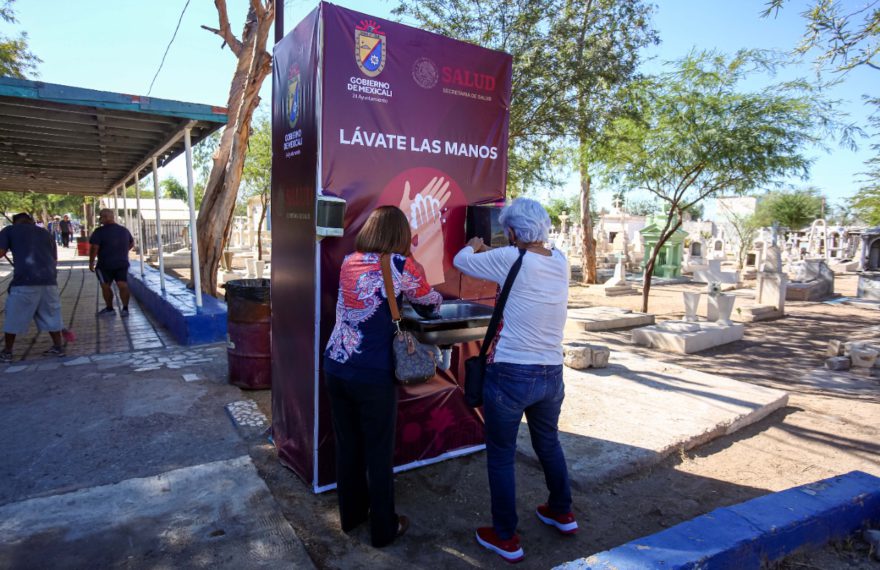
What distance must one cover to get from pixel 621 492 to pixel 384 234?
2532 millimetres

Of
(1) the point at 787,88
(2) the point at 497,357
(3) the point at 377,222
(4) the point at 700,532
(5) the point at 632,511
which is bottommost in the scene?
(5) the point at 632,511

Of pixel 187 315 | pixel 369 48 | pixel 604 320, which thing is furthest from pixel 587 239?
pixel 369 48

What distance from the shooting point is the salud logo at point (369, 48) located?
10.6 feet

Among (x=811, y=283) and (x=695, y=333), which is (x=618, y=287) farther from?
(x=695, y=333)

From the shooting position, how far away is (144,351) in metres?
6.75

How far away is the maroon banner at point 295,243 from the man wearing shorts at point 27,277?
13.5 ft

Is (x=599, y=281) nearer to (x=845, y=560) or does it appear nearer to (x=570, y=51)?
(x=570, y=51)

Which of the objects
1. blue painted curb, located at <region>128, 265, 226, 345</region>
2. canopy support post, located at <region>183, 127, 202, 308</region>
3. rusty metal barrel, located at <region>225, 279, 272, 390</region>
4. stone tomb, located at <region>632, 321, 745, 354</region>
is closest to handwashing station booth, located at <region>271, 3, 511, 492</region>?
rusty metal barrel, located at <region>225, 279, 272, 390</region>

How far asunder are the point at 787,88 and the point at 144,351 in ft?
37.3

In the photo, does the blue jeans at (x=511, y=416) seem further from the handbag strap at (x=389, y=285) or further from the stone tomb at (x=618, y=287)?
the stone tomb at (x=618, y=287)

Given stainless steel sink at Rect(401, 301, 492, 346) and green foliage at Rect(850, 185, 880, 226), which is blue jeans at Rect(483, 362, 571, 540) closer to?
stainless steel sink at Rect(401, 301, 492, 346)

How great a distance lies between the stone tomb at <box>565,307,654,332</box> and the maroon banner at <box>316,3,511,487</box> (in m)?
6.49

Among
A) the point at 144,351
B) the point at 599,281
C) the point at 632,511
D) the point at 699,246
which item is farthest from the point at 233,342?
the point at 699,246

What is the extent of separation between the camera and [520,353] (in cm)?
272
